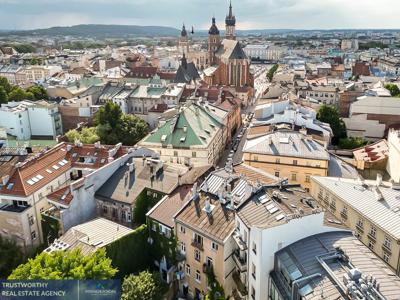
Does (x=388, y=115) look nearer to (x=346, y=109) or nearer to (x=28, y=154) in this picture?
(x=346, y=109)

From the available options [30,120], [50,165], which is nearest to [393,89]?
[30,120]

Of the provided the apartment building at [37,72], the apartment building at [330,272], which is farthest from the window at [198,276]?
the apartment building at [37,72]

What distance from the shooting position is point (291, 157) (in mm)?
52906

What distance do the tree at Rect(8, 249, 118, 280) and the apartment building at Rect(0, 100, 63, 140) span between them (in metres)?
59.2

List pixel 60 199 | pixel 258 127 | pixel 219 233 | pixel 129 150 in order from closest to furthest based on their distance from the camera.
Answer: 1. pixel 219 233
2. pixel 60 199
3. pixel 129 150
4. pixel 258 127

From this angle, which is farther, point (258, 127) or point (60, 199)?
point (258, 127)

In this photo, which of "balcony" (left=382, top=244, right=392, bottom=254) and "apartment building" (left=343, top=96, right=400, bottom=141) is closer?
"balcony" (left=382, top=244, right=392, bottom=254)

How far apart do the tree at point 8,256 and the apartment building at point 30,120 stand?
145ft

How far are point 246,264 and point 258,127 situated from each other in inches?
1526

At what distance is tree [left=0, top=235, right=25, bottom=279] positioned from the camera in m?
40.8

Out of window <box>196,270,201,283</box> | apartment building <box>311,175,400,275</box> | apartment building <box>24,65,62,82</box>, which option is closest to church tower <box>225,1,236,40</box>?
apartment building <box>24,65,62,82</box>

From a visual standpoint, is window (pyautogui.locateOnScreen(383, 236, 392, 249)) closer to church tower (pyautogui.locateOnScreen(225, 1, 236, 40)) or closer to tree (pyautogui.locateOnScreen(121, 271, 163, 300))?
tree (pyautogui.locateOnScreen(121, 271, 163, 300))

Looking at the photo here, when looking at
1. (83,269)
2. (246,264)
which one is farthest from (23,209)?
(246,264)

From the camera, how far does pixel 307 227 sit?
3022 cm
